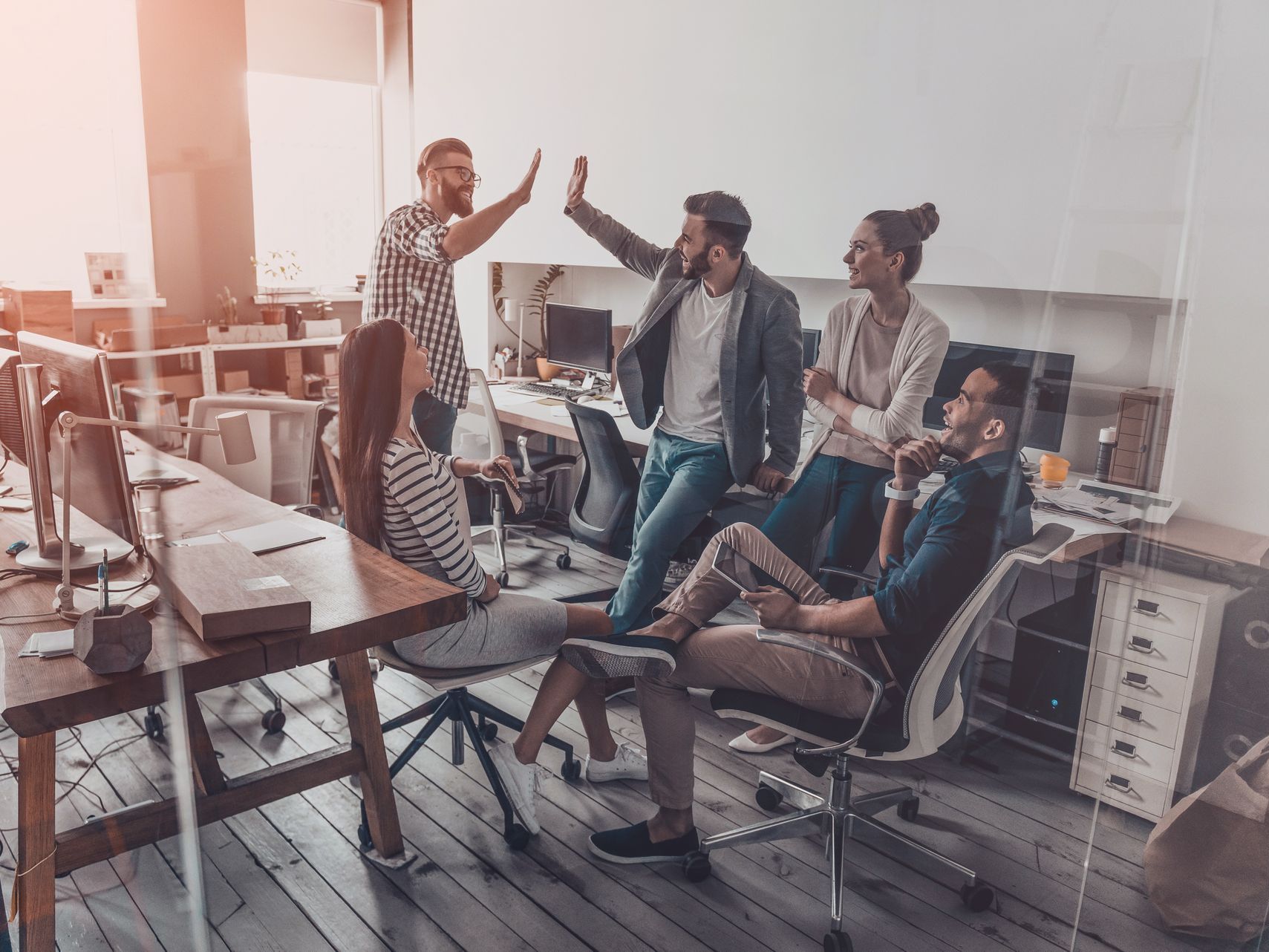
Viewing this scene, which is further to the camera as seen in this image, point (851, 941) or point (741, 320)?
point (851, 941)

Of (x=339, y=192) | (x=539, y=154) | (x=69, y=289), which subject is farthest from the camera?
(x=69, y=289)

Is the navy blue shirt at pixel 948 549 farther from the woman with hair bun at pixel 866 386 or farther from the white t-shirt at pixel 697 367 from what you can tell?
the white t-shirt at pixel 697 367

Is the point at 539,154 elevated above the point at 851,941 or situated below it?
above

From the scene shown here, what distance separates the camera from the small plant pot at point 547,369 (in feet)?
5.32

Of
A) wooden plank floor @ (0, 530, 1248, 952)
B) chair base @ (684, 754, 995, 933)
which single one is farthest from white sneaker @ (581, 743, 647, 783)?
chair base @ (684, 754, 995, 933)

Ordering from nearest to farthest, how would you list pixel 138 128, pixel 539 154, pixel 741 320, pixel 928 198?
pixel 928 198
pixel 741 320
pixel 138 128
pixel 539 154

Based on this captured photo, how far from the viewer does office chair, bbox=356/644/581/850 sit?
176 cm

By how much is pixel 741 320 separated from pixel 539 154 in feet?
1.79

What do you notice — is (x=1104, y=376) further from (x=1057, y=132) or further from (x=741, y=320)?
(x=741, y=320)

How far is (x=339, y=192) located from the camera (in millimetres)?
1760

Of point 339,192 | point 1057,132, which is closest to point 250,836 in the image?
point 339,192

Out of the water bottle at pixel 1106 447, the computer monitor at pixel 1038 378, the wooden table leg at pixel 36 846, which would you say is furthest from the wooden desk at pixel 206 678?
the water bottle at pixel 1106 447

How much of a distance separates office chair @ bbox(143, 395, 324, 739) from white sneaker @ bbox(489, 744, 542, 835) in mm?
745

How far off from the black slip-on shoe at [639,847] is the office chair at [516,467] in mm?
547
